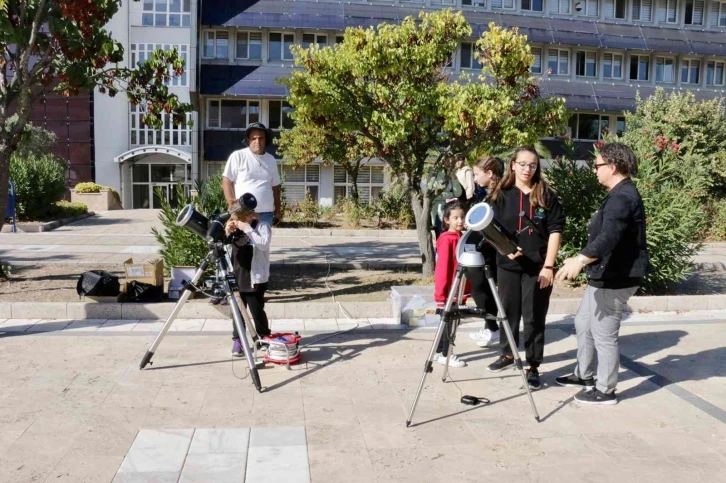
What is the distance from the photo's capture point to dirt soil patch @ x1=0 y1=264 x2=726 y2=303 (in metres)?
8.28

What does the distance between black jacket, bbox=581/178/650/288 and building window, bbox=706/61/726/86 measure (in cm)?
4019

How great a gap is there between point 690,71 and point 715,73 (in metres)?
1.90

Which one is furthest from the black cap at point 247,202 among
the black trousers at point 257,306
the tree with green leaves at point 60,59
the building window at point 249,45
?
the building window at point 249,45

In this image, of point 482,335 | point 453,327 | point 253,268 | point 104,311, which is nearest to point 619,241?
point 453,327

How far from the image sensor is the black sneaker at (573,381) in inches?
205

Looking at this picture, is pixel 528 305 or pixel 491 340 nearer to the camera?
pixel 528 305

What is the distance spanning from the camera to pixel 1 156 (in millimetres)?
8688

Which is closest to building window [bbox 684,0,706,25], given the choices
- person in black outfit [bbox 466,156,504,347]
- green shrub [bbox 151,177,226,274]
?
green shrub [bbox 151,177,226,274]

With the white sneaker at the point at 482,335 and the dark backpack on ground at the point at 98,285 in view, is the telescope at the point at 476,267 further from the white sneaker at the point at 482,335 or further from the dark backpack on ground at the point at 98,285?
the dark backpack on ground at the point at 98,285

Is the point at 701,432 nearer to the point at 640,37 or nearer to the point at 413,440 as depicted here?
the point at 413,440

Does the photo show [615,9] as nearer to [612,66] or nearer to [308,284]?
[612,66]

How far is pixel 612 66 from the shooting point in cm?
3803

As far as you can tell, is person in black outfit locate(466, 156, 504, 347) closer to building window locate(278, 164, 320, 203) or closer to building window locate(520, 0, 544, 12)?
building window locate(278, 164, 320, 203)

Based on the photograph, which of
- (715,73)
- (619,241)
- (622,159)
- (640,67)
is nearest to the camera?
(619,241)
